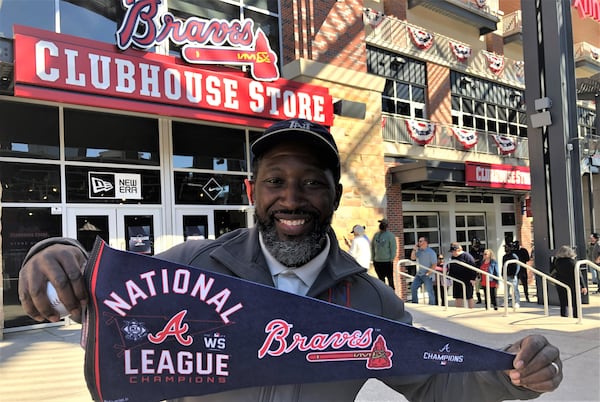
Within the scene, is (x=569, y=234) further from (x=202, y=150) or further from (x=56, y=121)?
(x=56, y=121)

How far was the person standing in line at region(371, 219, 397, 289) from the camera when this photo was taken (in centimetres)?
1082

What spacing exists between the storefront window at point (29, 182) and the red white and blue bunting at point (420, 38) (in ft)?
44.3

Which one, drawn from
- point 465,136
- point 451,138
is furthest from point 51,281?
point 465,136

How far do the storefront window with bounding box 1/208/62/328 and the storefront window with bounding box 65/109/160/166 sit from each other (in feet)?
4.16

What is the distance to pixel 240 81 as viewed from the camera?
8.98 meters

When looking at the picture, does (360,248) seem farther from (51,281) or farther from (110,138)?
(51,281)

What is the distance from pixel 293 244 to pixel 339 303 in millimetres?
268

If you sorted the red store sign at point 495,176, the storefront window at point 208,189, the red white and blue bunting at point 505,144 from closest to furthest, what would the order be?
the storefront window at point 208,189 < the red store sign at point 495,176 < the red white and blue bunting at point 505,144

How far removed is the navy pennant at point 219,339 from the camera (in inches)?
48.6

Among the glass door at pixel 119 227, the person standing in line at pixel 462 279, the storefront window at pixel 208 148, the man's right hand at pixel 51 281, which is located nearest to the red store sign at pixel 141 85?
the storefront window at pixel 208 148

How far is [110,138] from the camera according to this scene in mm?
8594

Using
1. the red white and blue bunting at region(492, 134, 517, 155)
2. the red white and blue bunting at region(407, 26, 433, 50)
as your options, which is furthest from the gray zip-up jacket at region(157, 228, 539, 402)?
the red white and blue bunting at region(492, 134, 517, 155)

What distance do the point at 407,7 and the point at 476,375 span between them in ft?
60.1

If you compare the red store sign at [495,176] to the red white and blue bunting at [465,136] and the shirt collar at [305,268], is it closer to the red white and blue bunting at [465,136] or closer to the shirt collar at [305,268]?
the red white and blue bunting at [465,136]
